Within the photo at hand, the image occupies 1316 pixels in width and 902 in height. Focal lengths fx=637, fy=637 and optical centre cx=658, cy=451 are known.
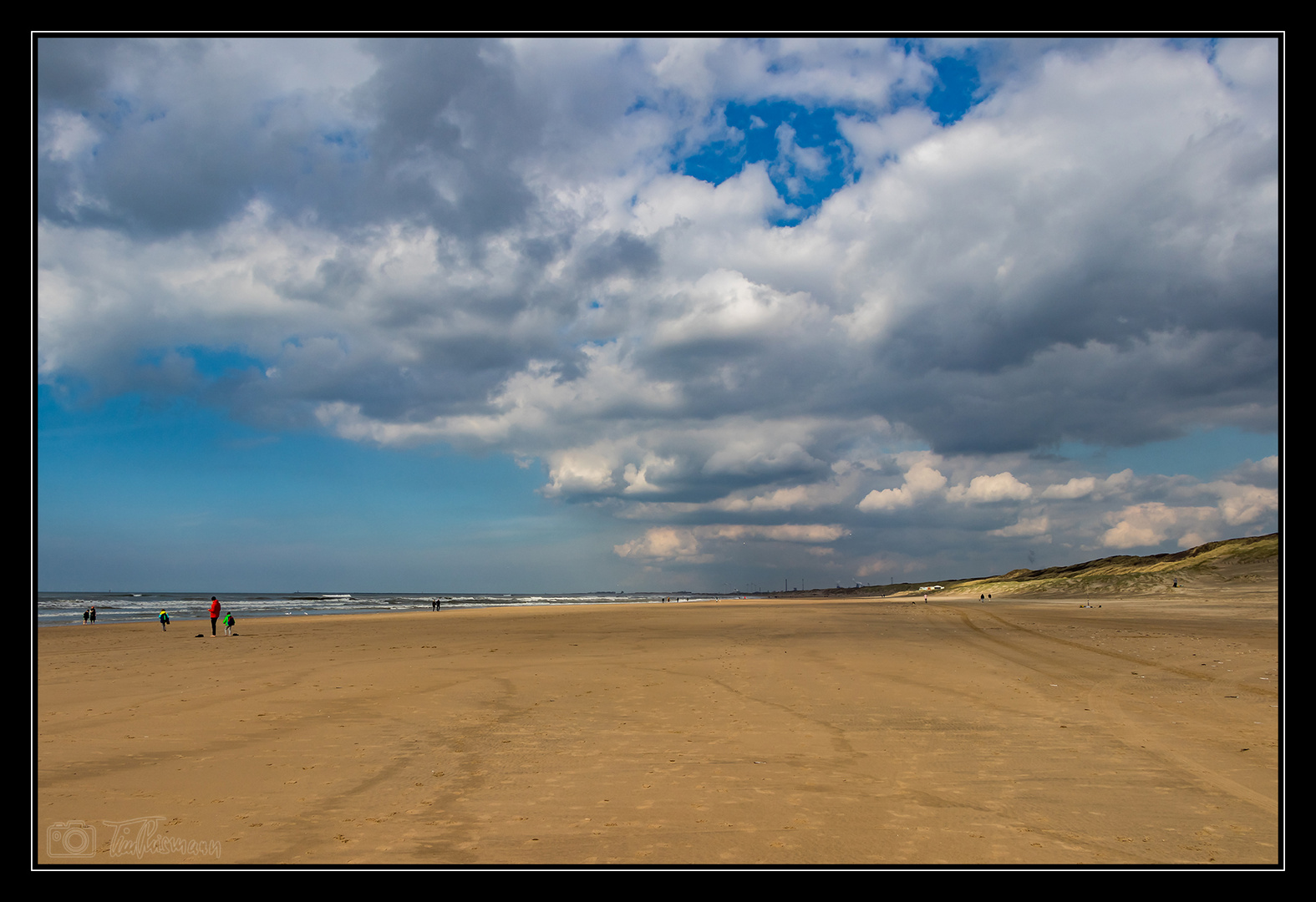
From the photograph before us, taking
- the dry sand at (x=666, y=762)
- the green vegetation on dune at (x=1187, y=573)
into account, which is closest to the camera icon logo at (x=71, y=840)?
the dry sand at (x=666, y=762)

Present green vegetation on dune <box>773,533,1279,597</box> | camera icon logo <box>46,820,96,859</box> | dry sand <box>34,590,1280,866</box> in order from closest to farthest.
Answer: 1. camera icon logo <box>46,820,96,859</box>
2. dry sand <box>34,590,1280,866</box>
3. green vegetation on dune <box>773,533,1279,597</box>

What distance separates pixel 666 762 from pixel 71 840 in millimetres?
6573

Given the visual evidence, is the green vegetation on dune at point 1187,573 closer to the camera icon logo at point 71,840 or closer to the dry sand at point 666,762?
the dry sand at point 666,762

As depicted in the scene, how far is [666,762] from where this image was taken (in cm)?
908

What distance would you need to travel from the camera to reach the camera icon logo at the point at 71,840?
6055 millimetres

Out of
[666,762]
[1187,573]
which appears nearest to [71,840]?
[666,762]

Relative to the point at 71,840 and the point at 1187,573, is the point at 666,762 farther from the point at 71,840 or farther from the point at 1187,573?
the point at 1187,573

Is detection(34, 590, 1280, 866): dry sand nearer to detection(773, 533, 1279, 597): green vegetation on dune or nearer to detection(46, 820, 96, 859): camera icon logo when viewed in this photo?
detection(46, 820, 96, 859): camera icon logo

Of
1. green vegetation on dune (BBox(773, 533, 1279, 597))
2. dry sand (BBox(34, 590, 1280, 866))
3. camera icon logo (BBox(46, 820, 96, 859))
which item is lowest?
green vegetation on dune (BBox(773, 533, 1279, 597))

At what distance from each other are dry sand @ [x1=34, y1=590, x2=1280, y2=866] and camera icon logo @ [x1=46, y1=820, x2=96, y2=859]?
0.04 metres

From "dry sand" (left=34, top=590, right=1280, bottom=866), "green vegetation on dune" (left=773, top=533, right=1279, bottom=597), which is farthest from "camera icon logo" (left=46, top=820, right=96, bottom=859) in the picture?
"green vegetation on dune" (left=773, top=533, right=1279, bottom=597)

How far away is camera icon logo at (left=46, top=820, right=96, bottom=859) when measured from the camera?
6.05 m
